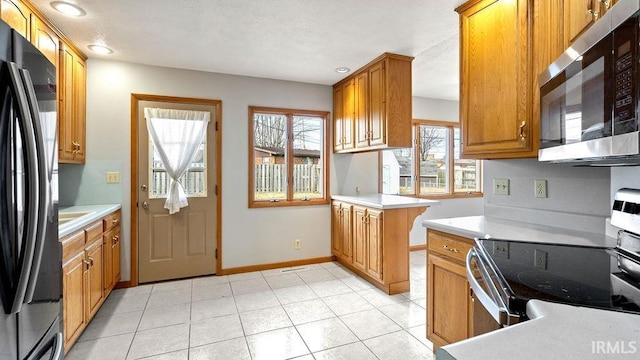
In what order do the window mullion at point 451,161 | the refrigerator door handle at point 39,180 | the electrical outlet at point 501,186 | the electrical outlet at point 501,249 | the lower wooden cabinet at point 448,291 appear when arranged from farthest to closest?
the window mullion at point 451,161 < the electrical outlet at point 501,186 < the lower wooden cabinet at point 448,291 < the electrical outlet at point 501,249 < the refrigerator door handle at point 39,180

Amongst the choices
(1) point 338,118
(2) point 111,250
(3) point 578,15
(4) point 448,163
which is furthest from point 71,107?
(4) point 448,163

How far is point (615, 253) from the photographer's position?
1239 mm

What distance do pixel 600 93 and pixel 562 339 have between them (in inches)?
34.2

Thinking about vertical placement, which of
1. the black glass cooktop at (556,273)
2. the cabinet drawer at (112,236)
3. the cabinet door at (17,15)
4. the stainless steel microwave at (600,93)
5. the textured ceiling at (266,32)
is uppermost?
the textured ceiling at (266,32)

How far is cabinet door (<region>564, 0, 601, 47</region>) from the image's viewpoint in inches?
50.0

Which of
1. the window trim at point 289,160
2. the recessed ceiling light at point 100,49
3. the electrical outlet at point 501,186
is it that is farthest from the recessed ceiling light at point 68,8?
the electrical outlet at point 501,186

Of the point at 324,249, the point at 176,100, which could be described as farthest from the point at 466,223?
the point at 176,100

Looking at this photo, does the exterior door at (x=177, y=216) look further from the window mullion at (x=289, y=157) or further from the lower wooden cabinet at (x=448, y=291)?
the lower wooden cabinet at (x=448, y=291)

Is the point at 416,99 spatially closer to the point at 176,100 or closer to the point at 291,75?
the point at 291,75

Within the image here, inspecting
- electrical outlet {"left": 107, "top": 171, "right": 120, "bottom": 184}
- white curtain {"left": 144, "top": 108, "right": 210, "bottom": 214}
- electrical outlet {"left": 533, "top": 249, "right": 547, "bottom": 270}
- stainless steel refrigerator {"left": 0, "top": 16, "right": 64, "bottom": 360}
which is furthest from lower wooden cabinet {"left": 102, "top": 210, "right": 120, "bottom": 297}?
electrical outlet {"left": 533, "top": 249, "right": 547, "bottom": 270}

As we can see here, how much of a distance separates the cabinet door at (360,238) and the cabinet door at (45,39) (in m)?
2.99

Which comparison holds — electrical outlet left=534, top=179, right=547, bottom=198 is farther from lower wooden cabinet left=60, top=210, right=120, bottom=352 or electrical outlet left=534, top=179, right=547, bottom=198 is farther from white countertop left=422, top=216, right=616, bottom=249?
lower wooden cabinet left=60, top=210, right=120, bottom=352

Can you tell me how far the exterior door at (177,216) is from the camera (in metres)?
3.25

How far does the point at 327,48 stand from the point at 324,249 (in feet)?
8.30
